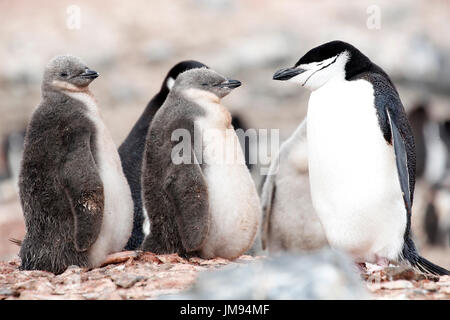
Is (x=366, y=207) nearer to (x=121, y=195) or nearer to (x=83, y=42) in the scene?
(x=121, y=195)

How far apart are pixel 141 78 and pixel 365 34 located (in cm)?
517

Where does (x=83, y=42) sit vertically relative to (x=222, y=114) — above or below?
above

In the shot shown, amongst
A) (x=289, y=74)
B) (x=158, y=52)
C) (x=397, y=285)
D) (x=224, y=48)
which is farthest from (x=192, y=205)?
(x=158, y=52)

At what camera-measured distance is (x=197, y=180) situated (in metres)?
4.44

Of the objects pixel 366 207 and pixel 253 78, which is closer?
pixel 366 207

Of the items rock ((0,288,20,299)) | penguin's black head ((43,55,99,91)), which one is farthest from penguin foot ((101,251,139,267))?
penguin's black head ((43,55,99,91))

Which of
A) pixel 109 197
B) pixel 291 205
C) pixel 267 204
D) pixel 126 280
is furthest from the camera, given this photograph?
pixel 267 204

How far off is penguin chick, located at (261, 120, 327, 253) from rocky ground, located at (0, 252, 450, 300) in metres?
1.23

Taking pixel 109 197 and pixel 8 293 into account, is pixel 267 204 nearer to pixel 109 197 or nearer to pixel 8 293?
pixel 109 197

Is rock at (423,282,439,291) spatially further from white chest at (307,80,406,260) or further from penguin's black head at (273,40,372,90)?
penguin's black head at (273,40,372,90)

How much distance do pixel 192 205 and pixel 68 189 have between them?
2.18 feet

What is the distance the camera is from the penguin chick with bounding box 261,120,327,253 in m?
5.51

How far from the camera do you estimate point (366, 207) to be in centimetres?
430

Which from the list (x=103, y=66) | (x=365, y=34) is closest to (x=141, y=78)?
(x=103, y=66)
